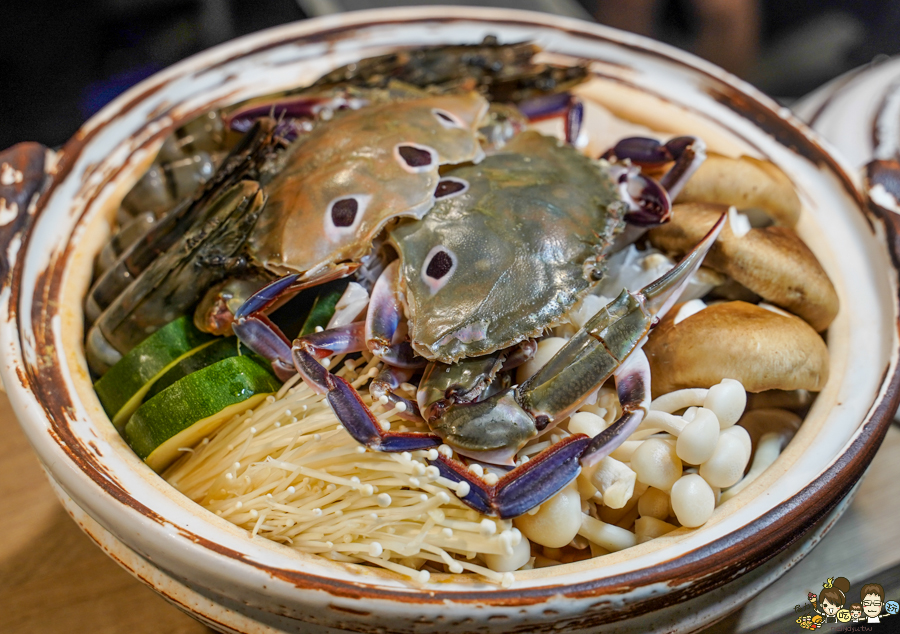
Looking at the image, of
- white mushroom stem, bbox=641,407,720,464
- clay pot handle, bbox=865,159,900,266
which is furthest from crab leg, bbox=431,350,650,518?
clay pot handle, bbox=865,159,900,266

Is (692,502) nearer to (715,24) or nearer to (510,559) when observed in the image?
(510,559)

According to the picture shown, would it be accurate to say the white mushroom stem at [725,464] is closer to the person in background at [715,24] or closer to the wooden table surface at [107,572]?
the wooden table surface at [107,572]

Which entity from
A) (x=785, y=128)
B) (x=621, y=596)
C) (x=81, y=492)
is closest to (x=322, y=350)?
(x=81, y=492)

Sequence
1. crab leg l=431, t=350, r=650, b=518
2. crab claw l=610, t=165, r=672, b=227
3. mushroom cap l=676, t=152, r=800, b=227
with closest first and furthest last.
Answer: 1. crab leg l=431, t=350, r=650, b=518
2. crab claw l=610, t=165, r=672, b=227
3. mushroom cap l=676, t=152, r=800, b=227

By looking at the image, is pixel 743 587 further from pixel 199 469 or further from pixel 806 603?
pixel 199 469

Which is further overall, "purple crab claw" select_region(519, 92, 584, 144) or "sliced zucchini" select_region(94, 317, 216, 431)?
"purple crab claw" select_region(519, 92, 584, 144)

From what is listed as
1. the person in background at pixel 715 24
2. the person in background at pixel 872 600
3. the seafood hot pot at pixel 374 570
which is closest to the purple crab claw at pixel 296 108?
the seafood hot pot at pixel 374 570

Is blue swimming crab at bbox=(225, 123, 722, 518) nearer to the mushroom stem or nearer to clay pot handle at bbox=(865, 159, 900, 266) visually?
the mushroom stem

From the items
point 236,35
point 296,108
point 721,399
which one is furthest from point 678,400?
point 236,35
